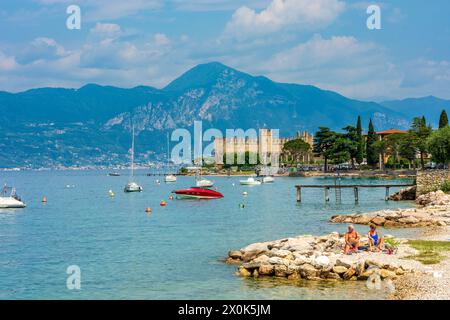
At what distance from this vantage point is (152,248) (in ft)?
138

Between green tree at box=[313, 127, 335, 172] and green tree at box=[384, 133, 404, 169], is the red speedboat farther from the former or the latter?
green tree at box=[313, 127, 335, 172]

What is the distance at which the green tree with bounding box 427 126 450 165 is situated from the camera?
282 feet

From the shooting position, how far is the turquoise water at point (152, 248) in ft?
89.4

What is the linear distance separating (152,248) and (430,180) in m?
44.6

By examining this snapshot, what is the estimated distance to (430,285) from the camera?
2395 centimetres

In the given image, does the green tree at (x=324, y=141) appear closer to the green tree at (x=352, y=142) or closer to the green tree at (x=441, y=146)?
the green tree at (x=352, y=142)

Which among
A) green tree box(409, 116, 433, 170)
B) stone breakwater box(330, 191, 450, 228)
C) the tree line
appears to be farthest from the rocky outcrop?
the tree line

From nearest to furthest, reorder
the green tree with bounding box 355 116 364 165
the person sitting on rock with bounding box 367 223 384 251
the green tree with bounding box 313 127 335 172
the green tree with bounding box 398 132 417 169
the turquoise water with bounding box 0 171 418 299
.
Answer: the turquoise water with bounding box 0 171 418 299 < the person sitting on rock with bounding box 367 223 384 251 < the green tree with bounding box 398 132 417 169 < the green tree with bounding box 355 116 364 165 < the green tree with bounding box 313 127 335 172

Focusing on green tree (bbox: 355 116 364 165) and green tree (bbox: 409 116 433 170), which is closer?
green tree (bbox: 409 116 433 170)

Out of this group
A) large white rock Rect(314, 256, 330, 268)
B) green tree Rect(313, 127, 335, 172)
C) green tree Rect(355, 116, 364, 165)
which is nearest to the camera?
large white rock Rect(314, 256, 330, 268)

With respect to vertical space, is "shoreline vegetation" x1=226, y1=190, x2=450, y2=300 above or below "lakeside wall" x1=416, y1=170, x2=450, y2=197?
below

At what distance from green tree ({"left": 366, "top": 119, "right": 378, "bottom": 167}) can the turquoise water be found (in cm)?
9369

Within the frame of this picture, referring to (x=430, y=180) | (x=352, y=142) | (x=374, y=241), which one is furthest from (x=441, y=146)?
(x=352, y=142)

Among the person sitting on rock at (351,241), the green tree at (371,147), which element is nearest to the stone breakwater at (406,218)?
the person sitting on rock at (351,241)
